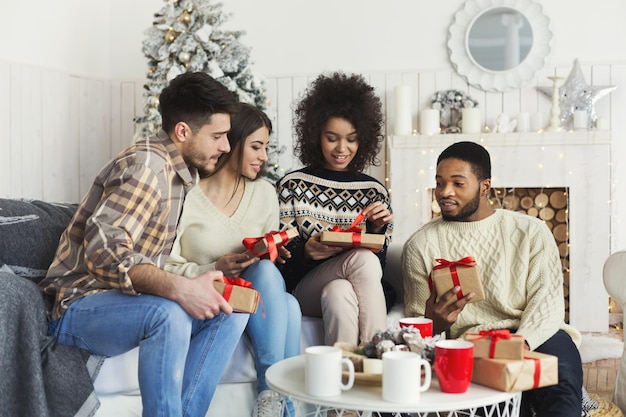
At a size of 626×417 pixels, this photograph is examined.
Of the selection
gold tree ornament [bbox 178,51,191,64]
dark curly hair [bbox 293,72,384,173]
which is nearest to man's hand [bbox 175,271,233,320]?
dark curly hair [bbox 293,72,384,173]

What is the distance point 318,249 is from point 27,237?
0.91 metres

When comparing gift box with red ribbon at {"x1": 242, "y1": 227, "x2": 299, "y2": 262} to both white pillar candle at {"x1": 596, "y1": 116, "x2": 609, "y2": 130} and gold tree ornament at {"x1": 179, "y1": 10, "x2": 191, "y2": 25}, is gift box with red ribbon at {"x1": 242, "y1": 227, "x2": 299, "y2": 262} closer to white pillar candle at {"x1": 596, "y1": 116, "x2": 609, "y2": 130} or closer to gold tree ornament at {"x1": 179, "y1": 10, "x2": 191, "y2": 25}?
gold tree ornament at {"x1": 179, "y1": 10, "x2": 191, "y2": 25}

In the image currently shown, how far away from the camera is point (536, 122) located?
4758 millimetres

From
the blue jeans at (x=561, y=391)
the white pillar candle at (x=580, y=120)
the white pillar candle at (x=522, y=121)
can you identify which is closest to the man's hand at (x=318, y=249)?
the blue jeans at (x=561, y=391)

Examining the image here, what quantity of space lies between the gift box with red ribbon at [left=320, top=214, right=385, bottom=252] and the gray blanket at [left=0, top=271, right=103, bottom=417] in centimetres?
80

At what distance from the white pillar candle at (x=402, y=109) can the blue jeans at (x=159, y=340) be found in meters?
2.85

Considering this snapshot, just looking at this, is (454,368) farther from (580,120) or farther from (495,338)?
Answer: (580,120)

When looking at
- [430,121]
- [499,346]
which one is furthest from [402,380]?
[430,121]

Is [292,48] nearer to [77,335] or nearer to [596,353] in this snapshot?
[596,353]

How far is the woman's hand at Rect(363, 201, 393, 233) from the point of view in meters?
2.59

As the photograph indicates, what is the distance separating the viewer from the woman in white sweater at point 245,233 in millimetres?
2312

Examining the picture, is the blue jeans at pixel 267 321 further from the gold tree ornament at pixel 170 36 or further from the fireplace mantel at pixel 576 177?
the fireplace mantel at pixel 576 177

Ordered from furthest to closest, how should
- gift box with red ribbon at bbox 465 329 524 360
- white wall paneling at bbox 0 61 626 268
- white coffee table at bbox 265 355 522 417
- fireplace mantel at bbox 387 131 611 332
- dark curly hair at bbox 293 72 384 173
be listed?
fireplace mantel at bbox 387 131 611 332, white wall paneling at bbox 0 61 626 268, dark curly hair at bbox 293 72 384 173, gift box with red ribbon at bbox 465 329 524 360, white coffee table at bbox 265 355 522 417

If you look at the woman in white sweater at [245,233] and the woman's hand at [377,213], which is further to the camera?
the woman's hand at [377,213]
